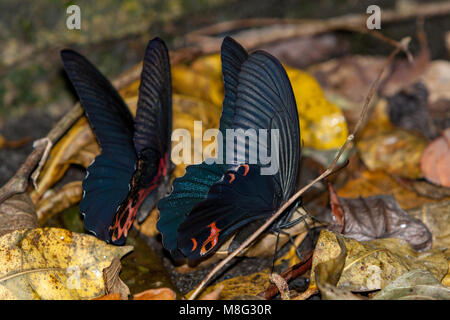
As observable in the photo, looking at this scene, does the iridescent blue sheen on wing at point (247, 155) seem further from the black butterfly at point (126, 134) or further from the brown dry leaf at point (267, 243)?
the black butterfly at point (126, 134)

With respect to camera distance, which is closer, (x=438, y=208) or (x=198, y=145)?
(x=438, y=208)

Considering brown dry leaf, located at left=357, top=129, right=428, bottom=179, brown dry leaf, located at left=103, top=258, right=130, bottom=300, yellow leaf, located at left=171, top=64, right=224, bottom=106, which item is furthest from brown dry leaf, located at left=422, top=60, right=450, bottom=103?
brown dry leaf, located at left=103, top=258, right=130, bottom=300

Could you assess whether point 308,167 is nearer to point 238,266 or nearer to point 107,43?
point 238,266

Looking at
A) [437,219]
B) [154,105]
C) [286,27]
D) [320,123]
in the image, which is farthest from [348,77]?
[154,105]

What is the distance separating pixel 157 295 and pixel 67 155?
3.14 feet

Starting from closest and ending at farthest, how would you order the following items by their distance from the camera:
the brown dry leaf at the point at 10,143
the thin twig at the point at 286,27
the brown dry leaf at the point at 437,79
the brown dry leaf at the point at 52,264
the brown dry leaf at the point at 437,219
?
the brown dry leaf at the point at 52,264, the brown dry leaf at the point at 437,219, the brown dry leaf at the point at 10,143, the brown dry leaf at the point at 437,79, the thin twig at the point at 286,27

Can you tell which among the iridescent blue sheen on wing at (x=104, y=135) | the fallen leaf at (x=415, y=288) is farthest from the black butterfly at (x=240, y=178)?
the fallen leaf at (x=415, y=288)

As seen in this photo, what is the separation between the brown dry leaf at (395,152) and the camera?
261cm

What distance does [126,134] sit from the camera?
7.56 feet

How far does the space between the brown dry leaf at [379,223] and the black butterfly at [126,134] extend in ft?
2.59

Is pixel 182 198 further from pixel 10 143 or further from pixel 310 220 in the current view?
pixel 10 143

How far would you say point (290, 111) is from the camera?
183 centimetres
